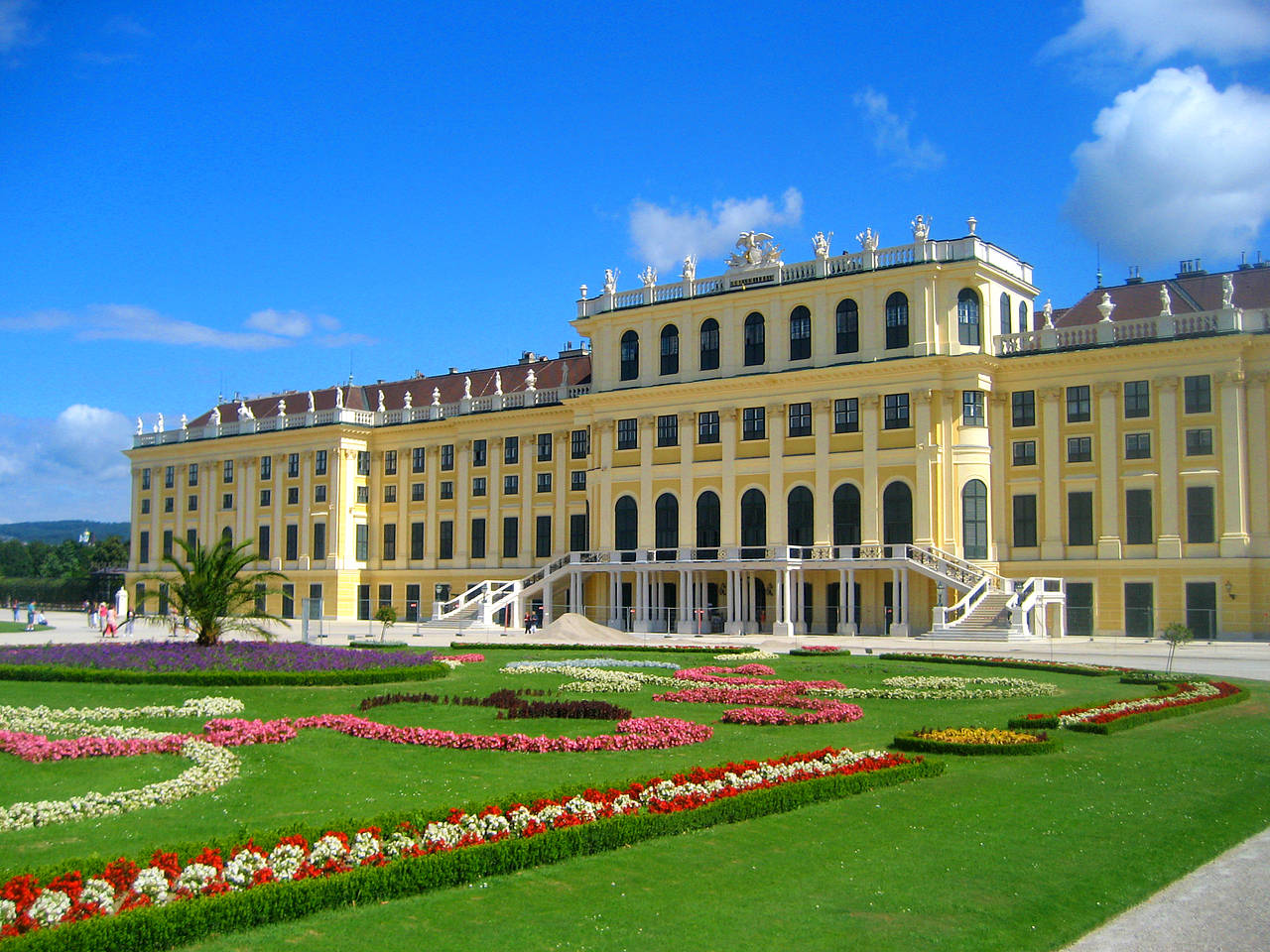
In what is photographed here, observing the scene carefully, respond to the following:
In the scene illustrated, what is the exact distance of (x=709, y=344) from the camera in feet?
202

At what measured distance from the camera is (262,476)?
80.3 metres

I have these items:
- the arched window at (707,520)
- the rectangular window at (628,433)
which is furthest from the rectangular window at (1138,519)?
the rectangular window at (628,433)

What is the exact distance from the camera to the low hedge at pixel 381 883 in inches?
332

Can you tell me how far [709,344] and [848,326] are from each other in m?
7.95

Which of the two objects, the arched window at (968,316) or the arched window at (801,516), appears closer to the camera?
the arched window at (968,316)

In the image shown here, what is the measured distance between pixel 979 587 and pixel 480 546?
33.5m

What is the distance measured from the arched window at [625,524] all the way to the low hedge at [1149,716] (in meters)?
40.0

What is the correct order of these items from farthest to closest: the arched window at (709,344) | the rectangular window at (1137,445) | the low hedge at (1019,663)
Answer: the arched window at (709,344) → the rectangular window at (1137,445) → the low hedge at (1019,663)

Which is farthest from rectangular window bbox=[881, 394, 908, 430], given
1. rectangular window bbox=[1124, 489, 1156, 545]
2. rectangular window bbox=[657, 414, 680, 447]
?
rectangular window bbox=[657, 414, 680, 447]

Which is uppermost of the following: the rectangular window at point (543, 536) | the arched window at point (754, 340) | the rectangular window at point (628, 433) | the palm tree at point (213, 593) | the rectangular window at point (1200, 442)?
the arched window at point (754, 340)

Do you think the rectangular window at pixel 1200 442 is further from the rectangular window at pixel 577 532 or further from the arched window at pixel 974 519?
the rectangular window at pixel 577 532

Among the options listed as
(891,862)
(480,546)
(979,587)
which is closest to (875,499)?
(979,587)

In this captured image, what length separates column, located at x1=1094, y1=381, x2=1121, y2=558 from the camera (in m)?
50.9

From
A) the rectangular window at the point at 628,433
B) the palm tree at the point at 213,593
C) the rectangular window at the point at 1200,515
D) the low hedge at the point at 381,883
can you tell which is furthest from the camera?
Result: the rectangular window at the point at 628,433
